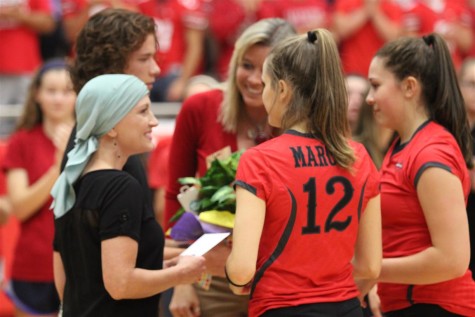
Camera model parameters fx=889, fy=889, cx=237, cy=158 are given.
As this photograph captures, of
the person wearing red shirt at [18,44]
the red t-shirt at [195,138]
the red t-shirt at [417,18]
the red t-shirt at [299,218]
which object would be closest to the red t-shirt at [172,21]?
the person wearing red shirt at [18,44]

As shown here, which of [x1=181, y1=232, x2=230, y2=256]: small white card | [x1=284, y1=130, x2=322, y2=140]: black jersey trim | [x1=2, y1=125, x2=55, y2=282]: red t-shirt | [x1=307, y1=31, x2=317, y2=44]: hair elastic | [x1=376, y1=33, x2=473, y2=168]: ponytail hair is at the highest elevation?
[x1=307, y1=31, x2=317, y2=44]: hair elastic

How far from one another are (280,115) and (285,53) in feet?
0.70

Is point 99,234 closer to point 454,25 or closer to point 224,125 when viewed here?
point 224,125

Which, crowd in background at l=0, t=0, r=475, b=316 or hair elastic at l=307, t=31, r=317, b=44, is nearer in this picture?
hair elastic at l=307, t=31, r=317, b=44

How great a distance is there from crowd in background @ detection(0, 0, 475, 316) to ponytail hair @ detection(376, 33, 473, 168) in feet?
13.4

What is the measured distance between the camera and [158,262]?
129 inches

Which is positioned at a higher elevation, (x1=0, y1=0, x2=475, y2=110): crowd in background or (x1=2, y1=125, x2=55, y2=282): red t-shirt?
(x1=0, y1=0, x2=475, y2=110): crowd in background

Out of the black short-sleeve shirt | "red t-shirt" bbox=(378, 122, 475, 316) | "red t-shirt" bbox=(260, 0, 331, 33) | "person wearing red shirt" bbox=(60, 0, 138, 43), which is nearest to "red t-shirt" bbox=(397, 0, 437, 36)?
"red t-shirt" bbox=(260, 0, 331, 33)

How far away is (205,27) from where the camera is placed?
858 cm

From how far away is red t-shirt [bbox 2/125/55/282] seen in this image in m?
5.43

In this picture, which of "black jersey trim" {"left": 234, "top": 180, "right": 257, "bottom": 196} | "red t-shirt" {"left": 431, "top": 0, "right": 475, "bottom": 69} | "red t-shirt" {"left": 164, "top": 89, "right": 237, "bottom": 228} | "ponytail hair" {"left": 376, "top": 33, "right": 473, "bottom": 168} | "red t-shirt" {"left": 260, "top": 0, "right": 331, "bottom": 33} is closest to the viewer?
"black jersey trim" {"left": 234, "top": 180, "right": 257, "bottom": 196}

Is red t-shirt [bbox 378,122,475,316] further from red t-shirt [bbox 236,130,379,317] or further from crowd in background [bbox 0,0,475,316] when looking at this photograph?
crowd in background [bbox 0,0,475,316]

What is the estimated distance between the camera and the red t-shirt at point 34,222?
543cm

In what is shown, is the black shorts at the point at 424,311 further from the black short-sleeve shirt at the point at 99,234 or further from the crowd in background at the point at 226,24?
the crowd in background at the point at 226,24
